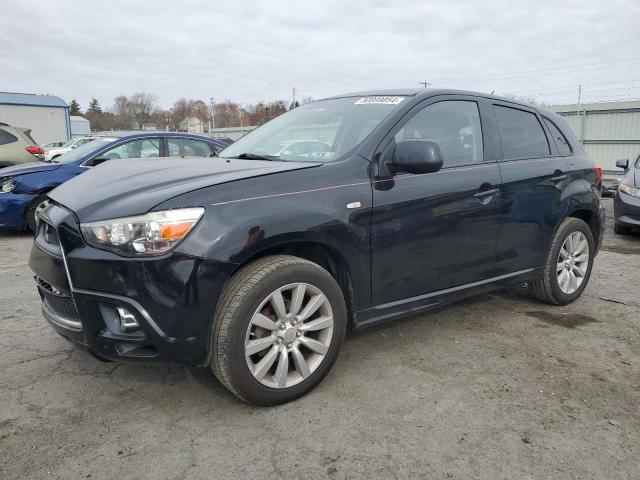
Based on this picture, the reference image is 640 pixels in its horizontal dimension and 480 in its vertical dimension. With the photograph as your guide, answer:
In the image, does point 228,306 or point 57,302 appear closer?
point 228,306

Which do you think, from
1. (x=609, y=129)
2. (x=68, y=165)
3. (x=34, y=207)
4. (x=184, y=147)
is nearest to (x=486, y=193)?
(x=184, y=147)

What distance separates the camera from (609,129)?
766 inches

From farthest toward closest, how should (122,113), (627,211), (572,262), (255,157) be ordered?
(122,113), (627,211), (572,262), (255,157)

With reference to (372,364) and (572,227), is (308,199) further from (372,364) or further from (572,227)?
(572,227)

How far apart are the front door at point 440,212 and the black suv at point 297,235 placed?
1 centimetres

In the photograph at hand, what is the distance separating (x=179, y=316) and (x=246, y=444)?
672 mm

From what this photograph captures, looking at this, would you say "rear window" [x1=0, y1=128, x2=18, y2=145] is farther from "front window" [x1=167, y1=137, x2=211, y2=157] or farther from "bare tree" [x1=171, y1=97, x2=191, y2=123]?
"bare tree" [x1=171, y1=97, x2=191, y2=123]

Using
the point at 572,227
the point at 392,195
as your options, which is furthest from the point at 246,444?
the point at 572,227

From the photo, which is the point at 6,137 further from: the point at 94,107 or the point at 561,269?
the point at 94,107

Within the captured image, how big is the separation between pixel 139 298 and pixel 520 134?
312 cm

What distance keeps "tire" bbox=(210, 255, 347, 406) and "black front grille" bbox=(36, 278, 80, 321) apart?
2.47ft

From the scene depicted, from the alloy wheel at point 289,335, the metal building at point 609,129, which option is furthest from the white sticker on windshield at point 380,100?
the metal building at point 609,129

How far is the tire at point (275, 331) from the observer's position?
250 centimetres

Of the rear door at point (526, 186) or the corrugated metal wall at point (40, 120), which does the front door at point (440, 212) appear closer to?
the rear door at point (526, 186)
